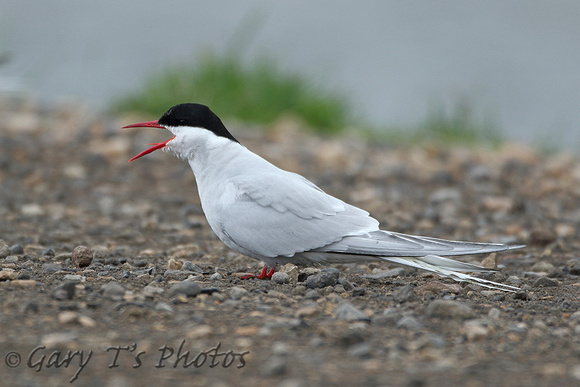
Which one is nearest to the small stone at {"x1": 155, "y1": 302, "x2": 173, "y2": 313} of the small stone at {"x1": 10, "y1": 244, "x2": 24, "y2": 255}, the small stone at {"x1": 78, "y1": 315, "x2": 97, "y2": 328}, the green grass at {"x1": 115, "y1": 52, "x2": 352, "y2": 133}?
the small stone at {"x1": 78, "y1": 315, "x2": 97, "y2": 328}

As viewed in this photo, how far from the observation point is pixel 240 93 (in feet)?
28.8

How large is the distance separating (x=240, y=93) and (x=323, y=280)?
5.67 meters

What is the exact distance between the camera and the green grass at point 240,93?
8.58 metres

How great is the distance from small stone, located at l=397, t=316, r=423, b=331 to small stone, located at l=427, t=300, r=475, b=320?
0.14 m

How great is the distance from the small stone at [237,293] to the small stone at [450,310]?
746 mm

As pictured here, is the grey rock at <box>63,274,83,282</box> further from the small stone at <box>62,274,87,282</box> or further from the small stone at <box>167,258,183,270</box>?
the small stone at <box>167,258,183,270</box>

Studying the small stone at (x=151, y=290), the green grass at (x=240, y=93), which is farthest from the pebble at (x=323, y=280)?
the green grass at (x=240, y=93)

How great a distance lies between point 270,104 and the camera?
8922 mm

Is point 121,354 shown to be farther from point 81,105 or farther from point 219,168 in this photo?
point 81,105

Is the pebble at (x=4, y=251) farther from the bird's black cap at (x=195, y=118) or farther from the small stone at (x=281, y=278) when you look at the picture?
the small stone at (x=281, y=278)

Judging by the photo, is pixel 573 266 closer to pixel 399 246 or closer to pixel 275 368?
pixel 399 246

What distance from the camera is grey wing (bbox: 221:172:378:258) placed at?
3.48m

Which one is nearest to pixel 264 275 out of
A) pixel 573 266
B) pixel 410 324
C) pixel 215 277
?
pixel 215 277

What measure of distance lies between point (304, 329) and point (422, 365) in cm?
48
